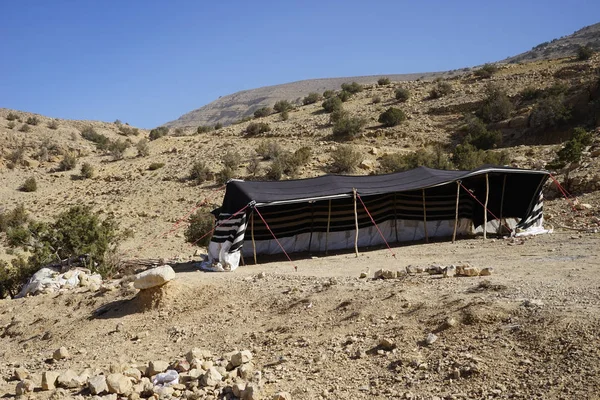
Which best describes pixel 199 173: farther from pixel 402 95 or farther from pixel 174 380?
pixel 174 380

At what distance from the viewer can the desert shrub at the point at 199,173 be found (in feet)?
78.9

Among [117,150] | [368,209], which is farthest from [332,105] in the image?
[368,209]

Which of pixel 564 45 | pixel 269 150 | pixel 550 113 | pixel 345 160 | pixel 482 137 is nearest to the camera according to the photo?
pixel 345 160

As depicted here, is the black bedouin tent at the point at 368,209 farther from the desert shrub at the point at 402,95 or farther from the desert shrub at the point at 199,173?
the desert shrub at the point at 402,95

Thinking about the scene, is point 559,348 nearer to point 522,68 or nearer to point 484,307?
point 484,307

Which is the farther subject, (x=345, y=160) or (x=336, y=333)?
(x=345, y=160)

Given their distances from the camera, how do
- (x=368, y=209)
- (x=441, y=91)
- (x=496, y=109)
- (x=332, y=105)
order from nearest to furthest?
(x=368, y=209) < (x=496, y=109) < (x=441, y=91) < (x=332, y=105)

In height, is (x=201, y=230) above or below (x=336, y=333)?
above

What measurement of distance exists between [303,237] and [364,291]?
18.3 feet

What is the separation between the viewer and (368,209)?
13203mm

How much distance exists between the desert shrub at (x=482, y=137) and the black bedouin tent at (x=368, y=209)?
11435 mm

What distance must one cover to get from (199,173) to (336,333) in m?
18.7

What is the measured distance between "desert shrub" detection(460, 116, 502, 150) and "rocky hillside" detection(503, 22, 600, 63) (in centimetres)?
3506

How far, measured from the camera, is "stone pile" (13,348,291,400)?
5500 mm
